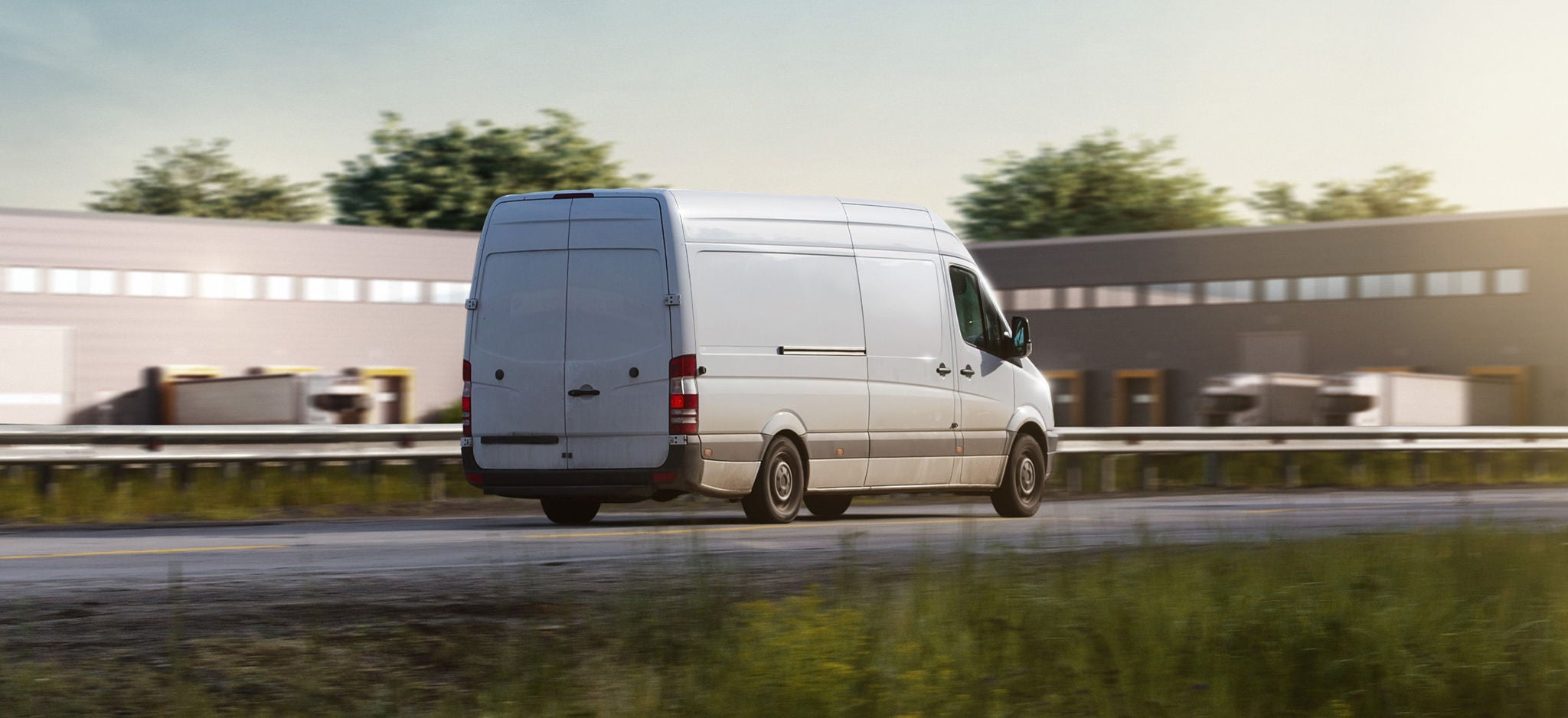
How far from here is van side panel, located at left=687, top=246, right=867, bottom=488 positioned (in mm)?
11898

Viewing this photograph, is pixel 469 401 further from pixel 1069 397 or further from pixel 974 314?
pixel 1069 397

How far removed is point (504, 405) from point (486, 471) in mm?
482

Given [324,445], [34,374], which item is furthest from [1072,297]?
[324,445]

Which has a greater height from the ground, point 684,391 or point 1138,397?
point 684,391

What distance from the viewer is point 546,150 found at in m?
75.6

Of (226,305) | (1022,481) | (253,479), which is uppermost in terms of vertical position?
(226,305)

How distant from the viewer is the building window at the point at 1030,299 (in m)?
51.8

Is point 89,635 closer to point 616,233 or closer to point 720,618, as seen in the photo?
point 720,618

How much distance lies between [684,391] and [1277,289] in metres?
37.9

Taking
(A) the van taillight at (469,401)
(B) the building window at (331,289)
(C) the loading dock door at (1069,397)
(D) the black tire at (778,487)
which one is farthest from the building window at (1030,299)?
(A) the van taillight at (469,401)

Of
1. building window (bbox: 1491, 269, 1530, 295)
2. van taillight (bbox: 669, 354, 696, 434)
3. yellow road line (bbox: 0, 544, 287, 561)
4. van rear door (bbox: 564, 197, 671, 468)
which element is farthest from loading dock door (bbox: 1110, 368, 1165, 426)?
yellow road line (bbox: 0, 544, 287, 561)

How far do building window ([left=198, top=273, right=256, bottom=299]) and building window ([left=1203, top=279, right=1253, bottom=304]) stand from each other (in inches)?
1011

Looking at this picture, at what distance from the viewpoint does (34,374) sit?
4338 centimetres

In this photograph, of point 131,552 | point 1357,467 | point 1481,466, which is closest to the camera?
point 131,552
